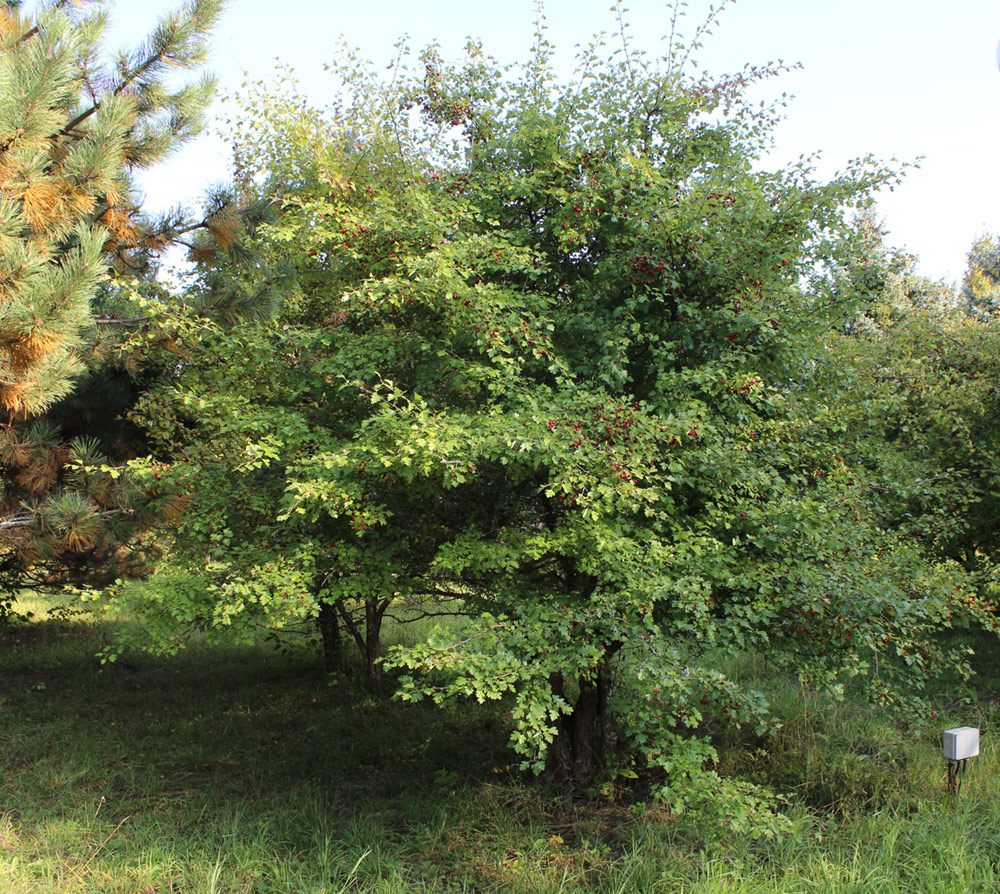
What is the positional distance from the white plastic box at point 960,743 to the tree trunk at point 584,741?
2.20 metres

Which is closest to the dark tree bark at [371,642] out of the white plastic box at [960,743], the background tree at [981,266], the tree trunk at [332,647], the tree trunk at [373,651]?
the tree trunk at [373,651]

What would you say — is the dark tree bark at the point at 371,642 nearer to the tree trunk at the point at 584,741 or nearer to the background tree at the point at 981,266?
the tree trunk at the point at 584,741

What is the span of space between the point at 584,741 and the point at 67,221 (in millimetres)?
5219

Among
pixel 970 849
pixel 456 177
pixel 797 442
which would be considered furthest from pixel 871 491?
pixel 456 177

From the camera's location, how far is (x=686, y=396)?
4441mm

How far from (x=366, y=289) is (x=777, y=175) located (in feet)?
9.39

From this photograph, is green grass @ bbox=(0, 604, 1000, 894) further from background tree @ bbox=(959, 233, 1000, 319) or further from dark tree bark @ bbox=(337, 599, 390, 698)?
background tree @ bbox=(959, 233, 1000, 319)

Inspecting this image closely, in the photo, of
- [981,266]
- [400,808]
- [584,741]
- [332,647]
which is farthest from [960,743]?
[981,266]

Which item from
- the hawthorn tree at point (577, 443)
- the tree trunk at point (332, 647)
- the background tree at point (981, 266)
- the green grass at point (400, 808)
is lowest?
the green grass at point (400, 808)

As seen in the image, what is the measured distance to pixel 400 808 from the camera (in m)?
5.56

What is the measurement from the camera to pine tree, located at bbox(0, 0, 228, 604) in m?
4.51

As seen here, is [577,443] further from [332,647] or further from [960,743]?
[332,647]

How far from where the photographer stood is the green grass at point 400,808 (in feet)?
13.9

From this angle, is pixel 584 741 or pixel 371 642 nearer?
pixel 584 741
